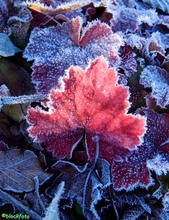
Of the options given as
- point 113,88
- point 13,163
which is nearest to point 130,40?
point 113,88

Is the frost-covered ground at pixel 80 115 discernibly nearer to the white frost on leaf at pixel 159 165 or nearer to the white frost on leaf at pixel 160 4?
the white frost on leaf at pixel 159 165

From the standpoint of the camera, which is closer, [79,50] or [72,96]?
[72,96]

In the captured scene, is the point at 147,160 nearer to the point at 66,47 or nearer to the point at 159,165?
the point at 159,165

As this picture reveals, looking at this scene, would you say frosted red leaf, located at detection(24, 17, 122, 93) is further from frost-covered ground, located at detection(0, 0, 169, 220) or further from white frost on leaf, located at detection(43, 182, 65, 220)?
white frost on leaf, located at detection(43, 182, 65, 220)

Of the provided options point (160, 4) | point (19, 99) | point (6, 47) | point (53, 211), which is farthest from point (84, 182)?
point (160, 4)

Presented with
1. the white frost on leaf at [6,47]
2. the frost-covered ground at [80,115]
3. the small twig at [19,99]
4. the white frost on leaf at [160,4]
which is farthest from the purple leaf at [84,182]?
the white frost on leaf at [160,4]

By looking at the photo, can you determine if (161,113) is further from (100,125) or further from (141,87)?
(100,125)
